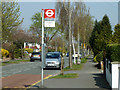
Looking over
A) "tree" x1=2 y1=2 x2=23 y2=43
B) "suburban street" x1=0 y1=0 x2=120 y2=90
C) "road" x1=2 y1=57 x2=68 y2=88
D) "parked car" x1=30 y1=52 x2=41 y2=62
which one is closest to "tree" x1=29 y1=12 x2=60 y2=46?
"suburban street" x1=0 y1=0 x2=120 y2=90

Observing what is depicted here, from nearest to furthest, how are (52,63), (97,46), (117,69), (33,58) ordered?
(117,69) → (52,63) → (97,46) → (33,58)

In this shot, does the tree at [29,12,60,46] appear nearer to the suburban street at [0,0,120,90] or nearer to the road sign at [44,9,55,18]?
the suburban street at [0,0,120,90]

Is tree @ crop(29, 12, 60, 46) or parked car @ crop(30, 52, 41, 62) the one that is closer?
parked car @ crop(30, 52, 41, 62)

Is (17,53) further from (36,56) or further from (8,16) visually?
(8,16)

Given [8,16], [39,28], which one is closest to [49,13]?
[8,16]

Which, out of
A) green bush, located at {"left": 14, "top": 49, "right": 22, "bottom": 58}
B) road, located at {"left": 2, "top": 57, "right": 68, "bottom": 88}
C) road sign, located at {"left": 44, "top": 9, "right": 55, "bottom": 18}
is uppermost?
road sign, located at {"left": 44, "top": 9, "right": 55, "bottom": 18}

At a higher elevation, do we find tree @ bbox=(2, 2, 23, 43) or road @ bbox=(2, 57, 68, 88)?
tree @ bbox=(2, 2, 23, 43)

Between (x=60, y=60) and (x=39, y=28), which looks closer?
(x=60, y=60)

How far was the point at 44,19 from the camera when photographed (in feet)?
46.1

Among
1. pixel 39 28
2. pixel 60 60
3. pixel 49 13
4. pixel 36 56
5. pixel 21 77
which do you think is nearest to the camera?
pixel 49 13

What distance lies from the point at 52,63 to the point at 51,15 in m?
15.6

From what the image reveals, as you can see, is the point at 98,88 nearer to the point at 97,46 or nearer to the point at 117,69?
the point at 117,69

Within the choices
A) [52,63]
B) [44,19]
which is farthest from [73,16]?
[44,19]

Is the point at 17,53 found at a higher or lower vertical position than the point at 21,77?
higher
